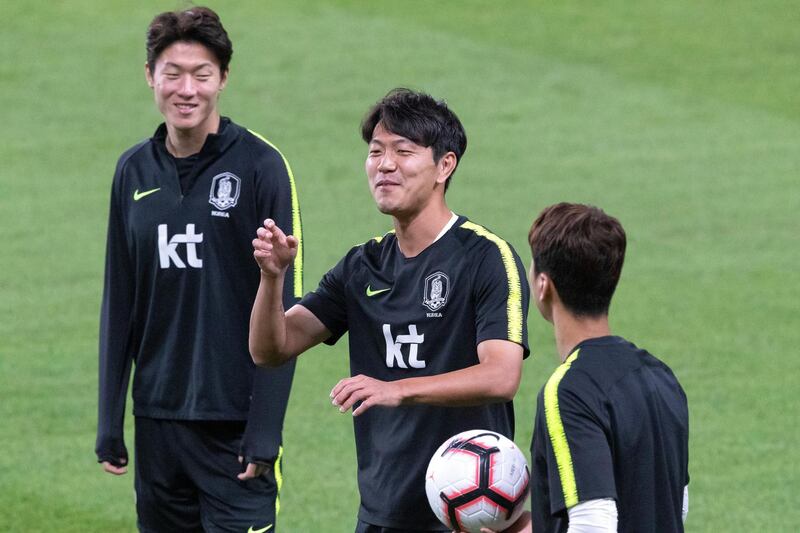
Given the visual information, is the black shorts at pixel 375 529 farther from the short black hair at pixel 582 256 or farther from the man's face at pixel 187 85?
the man's face at pixel 187 85

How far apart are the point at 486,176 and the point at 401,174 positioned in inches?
450

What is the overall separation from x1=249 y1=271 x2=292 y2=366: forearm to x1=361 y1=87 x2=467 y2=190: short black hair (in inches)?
25.4

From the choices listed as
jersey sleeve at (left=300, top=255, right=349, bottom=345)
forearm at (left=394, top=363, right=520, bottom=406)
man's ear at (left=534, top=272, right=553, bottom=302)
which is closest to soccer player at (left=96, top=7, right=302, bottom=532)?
jersey sleeve at (left=300, top=255, right=349, bottom=345)

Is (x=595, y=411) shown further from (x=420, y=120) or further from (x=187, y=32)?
(x=187, y=32)

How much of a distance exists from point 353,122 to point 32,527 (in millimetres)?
10771

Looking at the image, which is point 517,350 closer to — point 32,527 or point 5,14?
point 32,527

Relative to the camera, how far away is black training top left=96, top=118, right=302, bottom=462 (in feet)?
18.2

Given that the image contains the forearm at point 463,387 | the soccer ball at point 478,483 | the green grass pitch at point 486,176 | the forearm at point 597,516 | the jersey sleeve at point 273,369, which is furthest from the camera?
the green grass pitch at point 486,176

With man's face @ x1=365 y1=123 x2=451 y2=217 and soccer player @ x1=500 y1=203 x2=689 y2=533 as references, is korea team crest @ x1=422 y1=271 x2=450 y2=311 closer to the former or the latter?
man's face @ x1=365 y1=123 x2=451 y2=217

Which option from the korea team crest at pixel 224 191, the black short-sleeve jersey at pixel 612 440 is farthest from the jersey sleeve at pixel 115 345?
the black short-sleeve jersey at pixel 612 440

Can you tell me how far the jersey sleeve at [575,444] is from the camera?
12.0ft

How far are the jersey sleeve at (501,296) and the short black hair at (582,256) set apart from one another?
2.29ft

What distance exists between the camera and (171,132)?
572 cm

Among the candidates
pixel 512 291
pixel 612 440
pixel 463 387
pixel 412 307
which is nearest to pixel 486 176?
pixel 412 307
